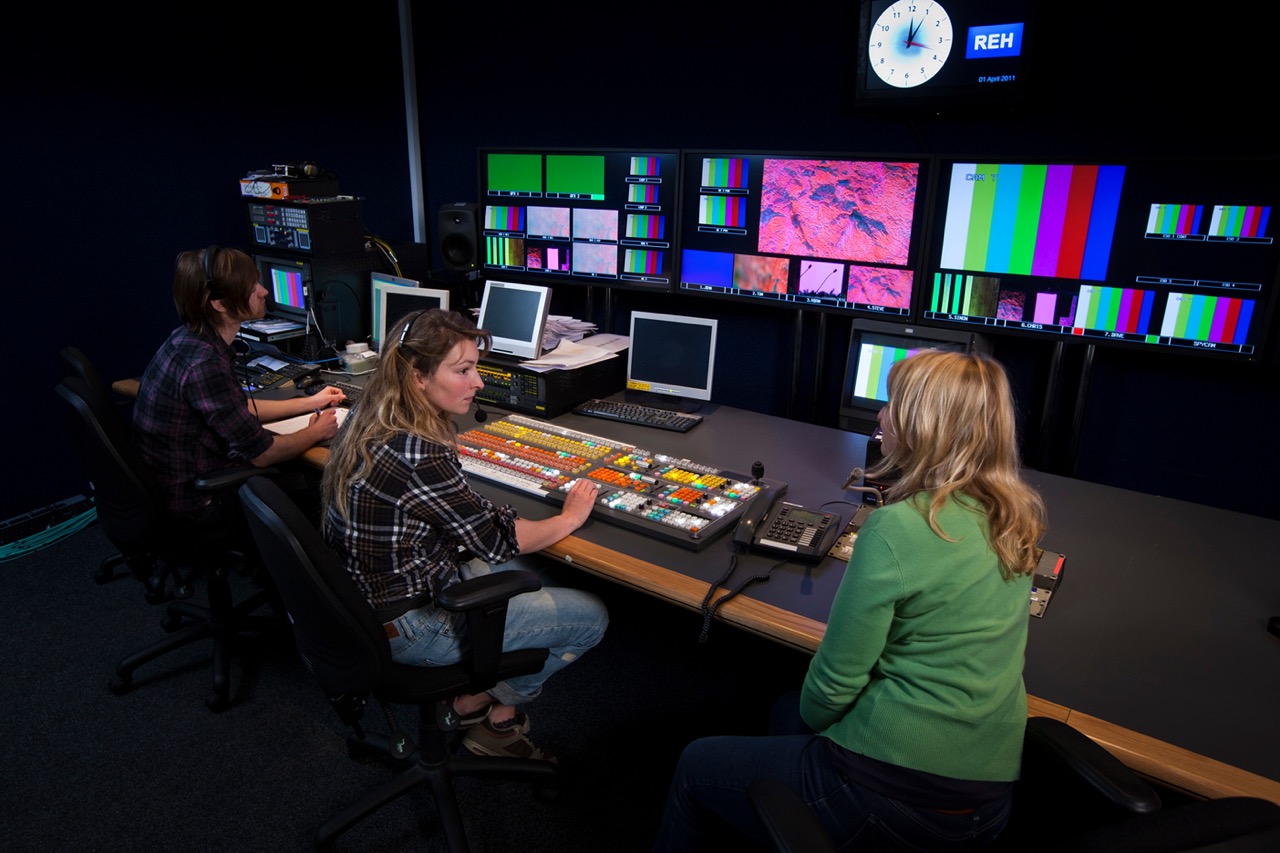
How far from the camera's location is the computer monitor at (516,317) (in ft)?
9.11

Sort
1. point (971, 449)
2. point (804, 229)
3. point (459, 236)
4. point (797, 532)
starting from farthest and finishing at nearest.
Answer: point (459, 236), point (804, 229), point (797, 532), point (971, 449)

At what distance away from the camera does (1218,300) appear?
2395mm

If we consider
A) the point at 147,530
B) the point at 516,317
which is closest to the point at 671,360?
the point at 516,317

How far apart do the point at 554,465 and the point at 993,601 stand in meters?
1.24

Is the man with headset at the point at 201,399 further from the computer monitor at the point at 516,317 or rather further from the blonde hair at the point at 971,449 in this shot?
the blonde hair at the point at 971,449

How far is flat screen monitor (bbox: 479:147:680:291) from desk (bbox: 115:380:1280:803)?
1320 mm

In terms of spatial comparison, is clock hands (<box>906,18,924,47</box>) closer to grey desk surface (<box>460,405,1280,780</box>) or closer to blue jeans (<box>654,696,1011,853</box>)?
grey desk surface (<box>460,405,1280,780</box>)

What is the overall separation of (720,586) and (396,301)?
2080 millimetres

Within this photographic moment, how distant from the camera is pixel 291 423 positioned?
8.77 ft

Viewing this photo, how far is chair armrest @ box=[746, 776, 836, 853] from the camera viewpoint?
1094 millimetres

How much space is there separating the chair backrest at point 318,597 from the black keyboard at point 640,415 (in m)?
1.17

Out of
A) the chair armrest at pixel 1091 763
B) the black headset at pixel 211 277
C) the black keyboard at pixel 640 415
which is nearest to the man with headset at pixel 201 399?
the black headset at pixel 211 277

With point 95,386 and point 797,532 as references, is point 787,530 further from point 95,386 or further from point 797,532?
point 95,386

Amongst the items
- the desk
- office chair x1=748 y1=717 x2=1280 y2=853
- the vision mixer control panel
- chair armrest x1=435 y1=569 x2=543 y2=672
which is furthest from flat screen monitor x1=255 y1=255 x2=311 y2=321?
office chair x1=748 y1=717 x2=1280 y2=853
